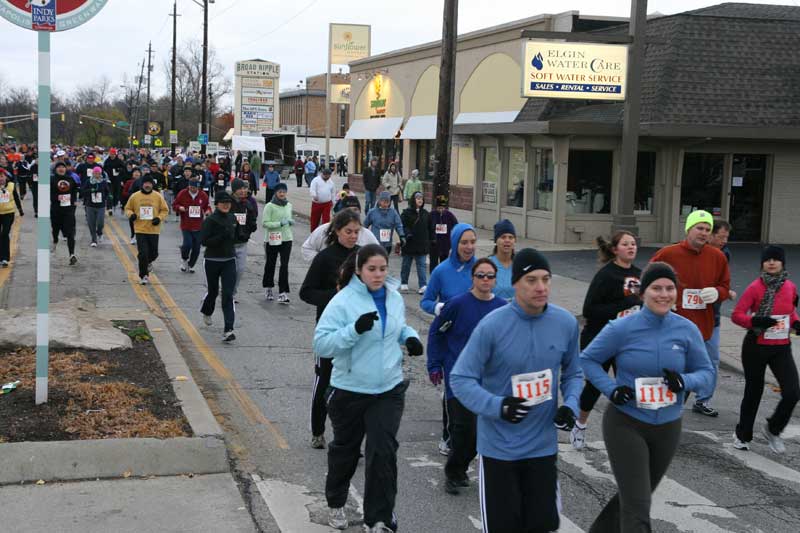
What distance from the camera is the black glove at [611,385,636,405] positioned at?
4863mm

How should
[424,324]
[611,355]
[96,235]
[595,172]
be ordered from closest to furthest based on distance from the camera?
1. [611,355]
2. [424,324]
3. [96,235]
4. [595,172]

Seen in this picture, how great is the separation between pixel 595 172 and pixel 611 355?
18922 millimetres

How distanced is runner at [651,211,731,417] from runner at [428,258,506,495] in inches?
97.7

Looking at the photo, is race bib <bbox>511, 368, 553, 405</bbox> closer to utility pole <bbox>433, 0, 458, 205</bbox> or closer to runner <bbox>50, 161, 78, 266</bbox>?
utility pole <bbox>433, 0, 458, 205</bbox>

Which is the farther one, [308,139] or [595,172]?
[308,139]

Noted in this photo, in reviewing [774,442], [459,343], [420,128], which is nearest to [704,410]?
[774,442]

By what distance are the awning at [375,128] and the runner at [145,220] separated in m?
23.7

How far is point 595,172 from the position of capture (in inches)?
925

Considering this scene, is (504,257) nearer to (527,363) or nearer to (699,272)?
(699,272)

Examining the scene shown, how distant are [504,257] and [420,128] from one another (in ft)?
97.7

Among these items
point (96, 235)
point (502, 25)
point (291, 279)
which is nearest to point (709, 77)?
point (502, 25)

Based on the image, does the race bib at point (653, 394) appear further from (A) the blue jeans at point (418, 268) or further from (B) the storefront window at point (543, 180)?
(B) the storefront window at point (543, 180)

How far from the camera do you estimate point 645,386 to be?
16.3 ft

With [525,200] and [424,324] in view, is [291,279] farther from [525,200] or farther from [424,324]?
[525,200]
